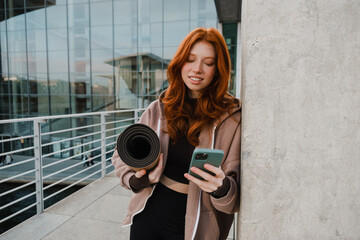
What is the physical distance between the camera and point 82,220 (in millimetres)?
2723

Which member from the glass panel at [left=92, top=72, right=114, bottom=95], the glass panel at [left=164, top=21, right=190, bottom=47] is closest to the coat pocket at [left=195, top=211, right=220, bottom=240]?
the glass panel at [left=164, top=21, right=190, bottom=47]

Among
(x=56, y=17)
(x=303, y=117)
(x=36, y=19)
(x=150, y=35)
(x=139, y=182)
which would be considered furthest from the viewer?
(x=36, y=19)

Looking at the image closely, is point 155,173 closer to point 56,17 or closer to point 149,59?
point 149,59

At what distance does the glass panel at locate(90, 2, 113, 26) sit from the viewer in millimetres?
14148

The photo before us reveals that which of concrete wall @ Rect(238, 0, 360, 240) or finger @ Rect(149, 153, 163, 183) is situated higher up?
concrete wall @ Rect(238, 0, 360, 240)

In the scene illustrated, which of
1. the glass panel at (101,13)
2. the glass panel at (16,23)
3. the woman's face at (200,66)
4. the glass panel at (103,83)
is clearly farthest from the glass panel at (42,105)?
the woman's face at (200,66)

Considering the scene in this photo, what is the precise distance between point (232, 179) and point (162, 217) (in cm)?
47

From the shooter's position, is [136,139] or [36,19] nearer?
[136,139]

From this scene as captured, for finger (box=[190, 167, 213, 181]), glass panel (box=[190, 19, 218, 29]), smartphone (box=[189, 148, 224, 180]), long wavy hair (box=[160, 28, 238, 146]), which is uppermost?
glass panel (box=[190, 19, 218, 29])

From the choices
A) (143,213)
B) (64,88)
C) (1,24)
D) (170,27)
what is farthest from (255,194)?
(1,24)

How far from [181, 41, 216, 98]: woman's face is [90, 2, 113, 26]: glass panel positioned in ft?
48.0

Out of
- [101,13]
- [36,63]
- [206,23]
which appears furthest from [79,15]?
[206,23]

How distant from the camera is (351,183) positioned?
760 mm

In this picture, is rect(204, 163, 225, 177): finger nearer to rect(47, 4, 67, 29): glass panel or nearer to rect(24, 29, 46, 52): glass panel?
rect(47, 4, 67, 29): glass panel
